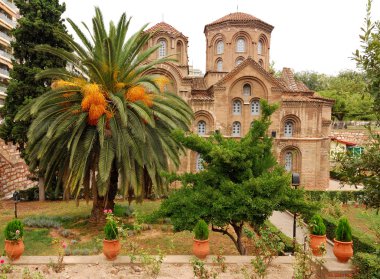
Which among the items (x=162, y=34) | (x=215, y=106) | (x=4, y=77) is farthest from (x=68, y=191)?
(x=4, y=77)

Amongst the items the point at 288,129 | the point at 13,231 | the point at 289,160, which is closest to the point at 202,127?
the point at 288,129

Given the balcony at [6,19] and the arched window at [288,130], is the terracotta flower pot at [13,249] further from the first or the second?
the balcony at [6,19]

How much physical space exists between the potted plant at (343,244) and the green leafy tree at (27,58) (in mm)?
15356

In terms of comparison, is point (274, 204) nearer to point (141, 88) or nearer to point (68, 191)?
point (141, 88)

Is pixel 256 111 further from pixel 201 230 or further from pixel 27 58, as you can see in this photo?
pixel 201 230

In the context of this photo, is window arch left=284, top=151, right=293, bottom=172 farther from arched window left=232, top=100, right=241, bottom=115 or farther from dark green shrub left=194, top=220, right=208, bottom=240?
dark green shrub left=194, top=220, right=208, bottom=240

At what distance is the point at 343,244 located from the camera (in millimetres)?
7379

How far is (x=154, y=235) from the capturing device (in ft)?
41.4

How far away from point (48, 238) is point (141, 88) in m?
6.52

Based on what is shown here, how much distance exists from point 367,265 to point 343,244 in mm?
1439

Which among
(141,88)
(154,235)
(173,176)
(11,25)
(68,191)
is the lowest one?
(154,235)

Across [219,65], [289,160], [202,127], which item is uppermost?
[219,65]

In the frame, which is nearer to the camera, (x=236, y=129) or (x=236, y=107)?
(x=236, y=107)

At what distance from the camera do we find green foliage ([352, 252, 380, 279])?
5396 mm
